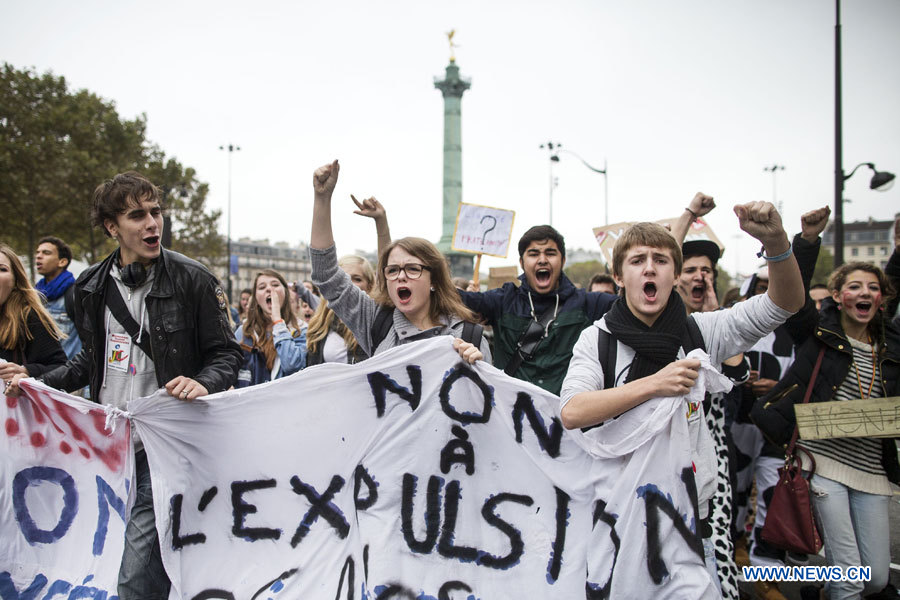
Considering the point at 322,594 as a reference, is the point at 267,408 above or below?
above

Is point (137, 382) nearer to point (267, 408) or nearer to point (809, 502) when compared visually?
point (267, 408)

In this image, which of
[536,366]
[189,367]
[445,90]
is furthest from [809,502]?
[445,90]

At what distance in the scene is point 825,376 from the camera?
344 cm

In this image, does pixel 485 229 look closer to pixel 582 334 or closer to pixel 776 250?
pixel 582 334

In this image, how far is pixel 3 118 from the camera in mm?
21750

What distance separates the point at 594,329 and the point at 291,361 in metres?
2.65

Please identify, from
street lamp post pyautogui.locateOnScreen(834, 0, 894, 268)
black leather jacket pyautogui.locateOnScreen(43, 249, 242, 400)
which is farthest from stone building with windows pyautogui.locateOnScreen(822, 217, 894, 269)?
black leather jacket pyautogui.locateOnScreen(43, 249, 242, 400)

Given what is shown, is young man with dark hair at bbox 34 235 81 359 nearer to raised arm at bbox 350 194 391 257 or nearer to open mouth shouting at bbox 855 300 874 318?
raised arm at bbox 350 194 391 257

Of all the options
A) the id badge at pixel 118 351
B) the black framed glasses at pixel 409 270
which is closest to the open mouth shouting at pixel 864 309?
the black framed glasses at pixel 409 270

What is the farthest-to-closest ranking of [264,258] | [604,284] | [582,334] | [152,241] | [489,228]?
[264,258]
[604,284]
[489,228]
[152,241]
[582,334]

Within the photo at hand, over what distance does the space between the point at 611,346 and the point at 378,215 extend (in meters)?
1.56

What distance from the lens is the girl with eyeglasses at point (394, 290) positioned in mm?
3139

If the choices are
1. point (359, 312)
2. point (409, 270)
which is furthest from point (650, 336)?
point (359, 312)

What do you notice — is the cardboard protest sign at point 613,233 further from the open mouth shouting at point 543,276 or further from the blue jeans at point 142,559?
the blue jeans at point 142,559
